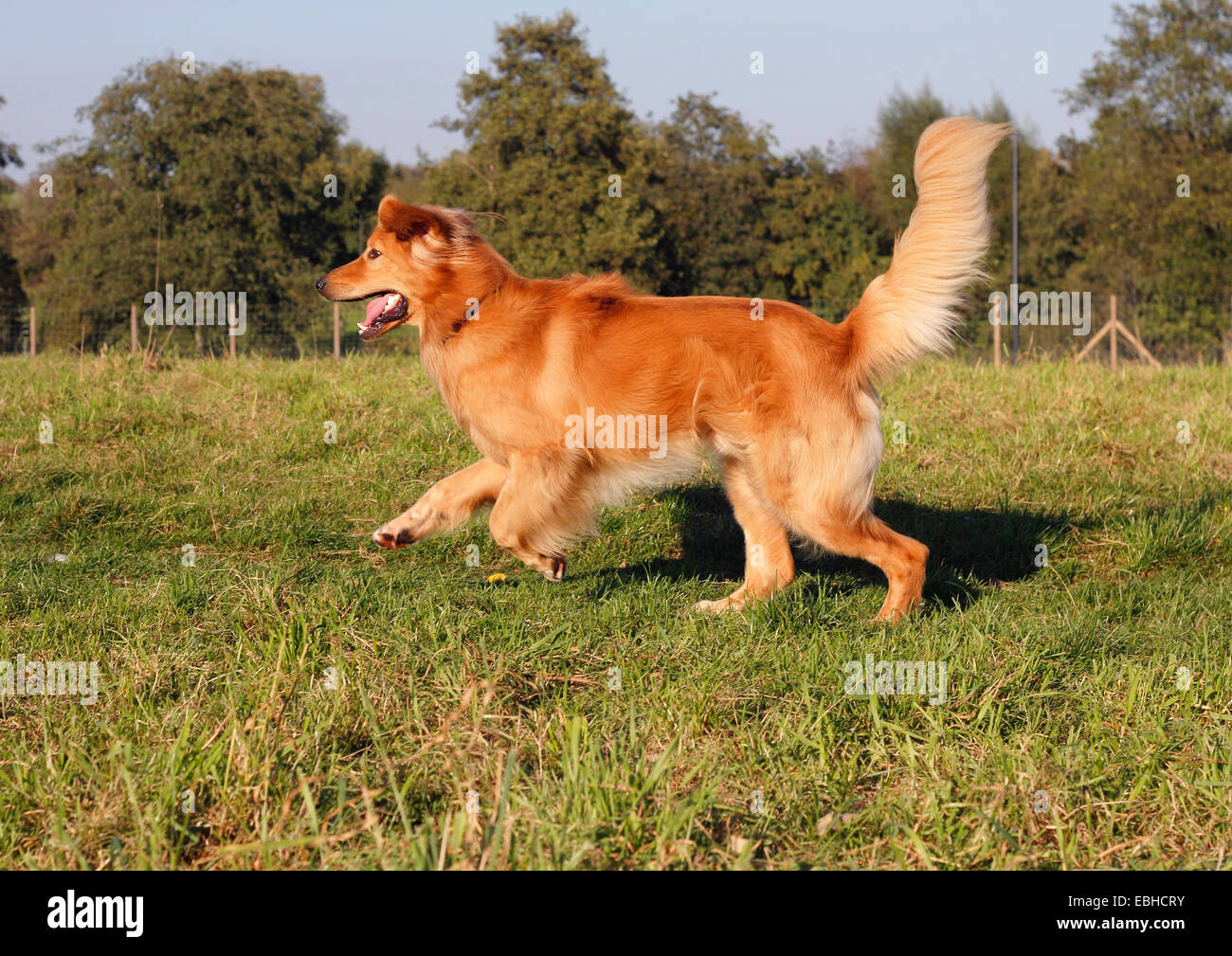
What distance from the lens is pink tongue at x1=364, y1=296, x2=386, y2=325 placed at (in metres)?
5.30

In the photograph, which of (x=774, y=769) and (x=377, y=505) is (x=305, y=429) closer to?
(x=377, y=505)

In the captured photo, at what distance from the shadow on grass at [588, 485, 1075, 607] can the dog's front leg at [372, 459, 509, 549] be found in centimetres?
83

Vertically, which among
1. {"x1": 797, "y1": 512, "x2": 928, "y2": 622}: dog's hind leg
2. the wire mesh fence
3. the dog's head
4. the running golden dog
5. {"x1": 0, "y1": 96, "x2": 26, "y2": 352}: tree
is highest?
{"x1": 0, "y1": 96, "x2": 26, "y2": 352}: tree

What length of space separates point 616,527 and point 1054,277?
38475 millimetres

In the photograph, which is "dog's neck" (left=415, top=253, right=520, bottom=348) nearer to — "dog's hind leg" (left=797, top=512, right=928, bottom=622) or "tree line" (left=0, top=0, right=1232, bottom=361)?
"dog's hind leg" (left=797, top=512, right=928, bottom=622)

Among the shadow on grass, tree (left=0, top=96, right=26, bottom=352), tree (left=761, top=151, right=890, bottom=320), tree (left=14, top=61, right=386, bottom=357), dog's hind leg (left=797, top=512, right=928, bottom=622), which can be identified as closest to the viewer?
dog's hind leg (left=797, top=512, right=928, bottom=622)

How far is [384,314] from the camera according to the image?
5.28 metres

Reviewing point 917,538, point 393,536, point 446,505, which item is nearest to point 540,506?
point 446,505

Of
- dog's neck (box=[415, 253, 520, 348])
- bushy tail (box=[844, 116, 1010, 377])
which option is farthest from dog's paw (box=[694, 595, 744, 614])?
dog's neck (box=[415, 253, 520, 348])

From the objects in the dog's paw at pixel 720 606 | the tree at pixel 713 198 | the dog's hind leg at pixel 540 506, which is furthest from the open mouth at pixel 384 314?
the tree at pixel 713 198

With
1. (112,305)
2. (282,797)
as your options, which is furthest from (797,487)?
(112,305)

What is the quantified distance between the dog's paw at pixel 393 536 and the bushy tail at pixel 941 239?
7.95 ft

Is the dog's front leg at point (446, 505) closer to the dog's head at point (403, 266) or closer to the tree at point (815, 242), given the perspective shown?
the dog's head at point (403, 266)

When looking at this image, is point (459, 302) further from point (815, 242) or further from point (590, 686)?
point (815, 242)
